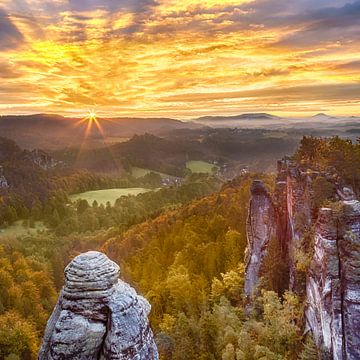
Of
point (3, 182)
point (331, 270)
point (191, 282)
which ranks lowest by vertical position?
point (3, 182)

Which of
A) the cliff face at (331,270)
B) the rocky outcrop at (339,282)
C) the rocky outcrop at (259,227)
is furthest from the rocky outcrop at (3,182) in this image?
the rocky outcrop at (339,282)

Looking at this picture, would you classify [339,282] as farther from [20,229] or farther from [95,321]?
[20,229]

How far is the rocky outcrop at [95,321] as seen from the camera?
41.6 feet

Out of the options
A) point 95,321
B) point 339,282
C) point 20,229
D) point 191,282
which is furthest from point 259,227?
point 20,229

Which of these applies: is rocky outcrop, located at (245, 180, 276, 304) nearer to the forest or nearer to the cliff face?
the forest

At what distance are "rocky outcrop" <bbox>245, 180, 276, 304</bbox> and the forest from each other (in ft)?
8.36

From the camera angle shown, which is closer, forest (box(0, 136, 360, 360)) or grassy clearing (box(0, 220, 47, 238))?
forest (box(0, 136, 360, 360))

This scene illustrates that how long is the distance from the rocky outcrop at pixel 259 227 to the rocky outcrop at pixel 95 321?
1098 inches

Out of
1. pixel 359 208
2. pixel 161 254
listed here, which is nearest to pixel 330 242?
pixel 359 208

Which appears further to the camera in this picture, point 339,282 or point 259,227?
point 259,227

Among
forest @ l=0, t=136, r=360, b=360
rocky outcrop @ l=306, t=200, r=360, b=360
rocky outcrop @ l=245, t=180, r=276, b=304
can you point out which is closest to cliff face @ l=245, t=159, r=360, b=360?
rocky outcrop @ l=306, t=200, r=360, b=360

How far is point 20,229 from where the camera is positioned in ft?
485

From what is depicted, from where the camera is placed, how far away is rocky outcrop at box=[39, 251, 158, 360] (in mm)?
12672

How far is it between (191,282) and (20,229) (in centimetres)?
10854
